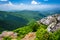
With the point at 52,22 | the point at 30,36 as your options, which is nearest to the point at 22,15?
the point at 52,22

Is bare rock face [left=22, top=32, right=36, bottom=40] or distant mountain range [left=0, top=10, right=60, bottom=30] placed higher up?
distant mountain range [left=0, top=10, right=60, bottom=30]

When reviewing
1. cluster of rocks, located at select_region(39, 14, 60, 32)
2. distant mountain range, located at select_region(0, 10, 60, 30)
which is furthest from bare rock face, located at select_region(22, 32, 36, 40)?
distant mountain range, located at select_region(0, 10, 60, 30)

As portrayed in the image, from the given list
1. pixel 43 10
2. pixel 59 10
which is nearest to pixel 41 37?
pixel 59 10

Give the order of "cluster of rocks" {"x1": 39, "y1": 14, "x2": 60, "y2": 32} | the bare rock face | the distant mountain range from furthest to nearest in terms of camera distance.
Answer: the distant mountain range, the bare rock face, "cluster of rocks" {"x1": 39, "y1": 14, "x2": 60, "y2": 32}

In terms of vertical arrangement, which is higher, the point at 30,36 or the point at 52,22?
the point at 52,22

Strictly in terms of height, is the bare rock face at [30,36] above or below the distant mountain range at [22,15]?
below

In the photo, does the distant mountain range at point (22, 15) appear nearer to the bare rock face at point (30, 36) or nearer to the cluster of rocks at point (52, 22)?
the cluster of rocks at point (52, 22)

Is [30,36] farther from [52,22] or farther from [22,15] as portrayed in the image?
[22,15]

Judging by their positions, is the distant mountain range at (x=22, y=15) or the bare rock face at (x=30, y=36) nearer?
the bare rock face at (x=30, y=36)

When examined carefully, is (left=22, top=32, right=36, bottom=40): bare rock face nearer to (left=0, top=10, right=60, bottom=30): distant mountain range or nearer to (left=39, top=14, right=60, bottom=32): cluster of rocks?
(left=39, top=14, right=60, bottom=32): cluster of rocks

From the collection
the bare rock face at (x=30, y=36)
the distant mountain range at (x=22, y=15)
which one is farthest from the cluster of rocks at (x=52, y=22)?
the distant mountain range at (x=22, y=15)

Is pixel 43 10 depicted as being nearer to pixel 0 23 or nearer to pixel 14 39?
pixel 14 39
